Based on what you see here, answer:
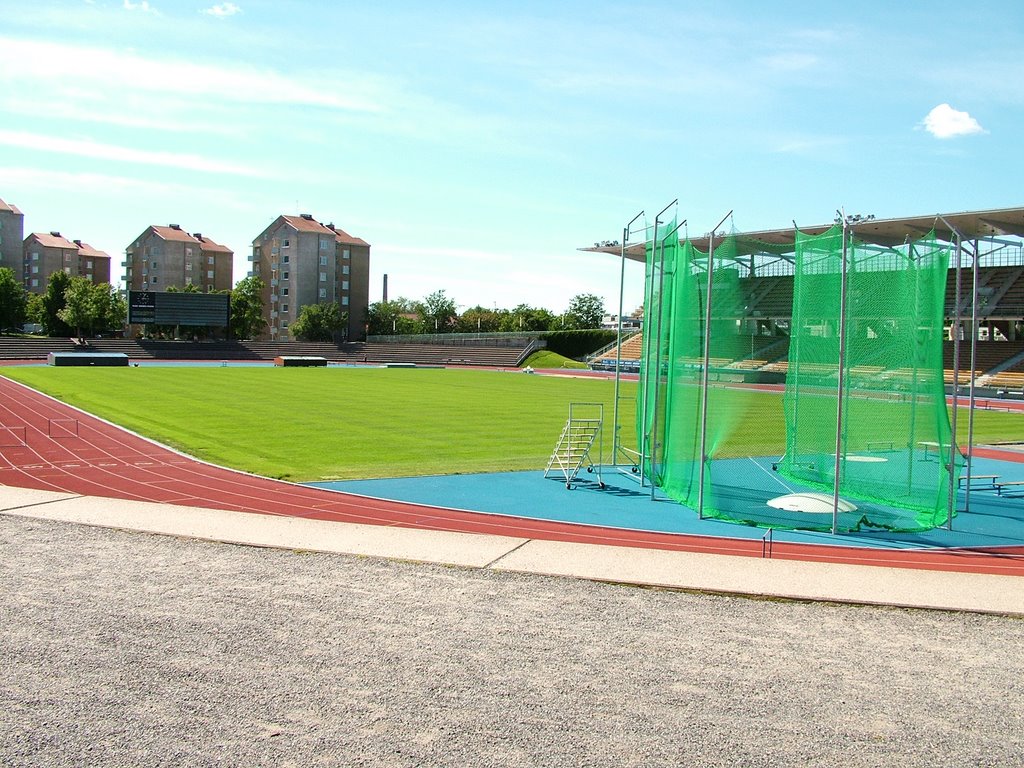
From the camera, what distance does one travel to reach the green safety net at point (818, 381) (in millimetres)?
12680

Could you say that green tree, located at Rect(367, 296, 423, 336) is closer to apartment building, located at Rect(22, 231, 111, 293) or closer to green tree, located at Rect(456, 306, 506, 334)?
green tree, located at Rect(456, 306, 506, 334)

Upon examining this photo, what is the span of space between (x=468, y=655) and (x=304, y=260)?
313ft

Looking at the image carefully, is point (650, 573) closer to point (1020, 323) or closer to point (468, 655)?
point (468, 655)

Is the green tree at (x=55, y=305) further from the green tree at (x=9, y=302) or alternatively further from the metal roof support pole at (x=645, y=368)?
the metal roof support pole at (x=645, y=368)

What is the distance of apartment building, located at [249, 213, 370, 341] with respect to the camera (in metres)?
98.0

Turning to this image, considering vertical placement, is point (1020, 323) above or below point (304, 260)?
below

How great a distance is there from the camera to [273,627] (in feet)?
23.7

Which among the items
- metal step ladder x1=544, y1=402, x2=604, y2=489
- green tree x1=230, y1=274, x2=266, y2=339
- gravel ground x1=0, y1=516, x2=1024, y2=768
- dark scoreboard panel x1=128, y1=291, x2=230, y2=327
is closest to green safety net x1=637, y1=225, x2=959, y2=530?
metal step ladder x1=544, y1=402, x2=604, y2=489

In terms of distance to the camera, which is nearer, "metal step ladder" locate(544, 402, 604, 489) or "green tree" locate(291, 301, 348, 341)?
"metal step ladder" locate(544, 402, 604, 489)

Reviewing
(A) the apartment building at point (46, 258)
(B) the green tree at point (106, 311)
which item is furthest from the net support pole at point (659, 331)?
(A) the apartment building at point (46, 258)

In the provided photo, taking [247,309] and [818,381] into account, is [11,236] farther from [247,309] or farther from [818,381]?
[818,381]

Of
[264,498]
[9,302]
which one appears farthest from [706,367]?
[9,302]

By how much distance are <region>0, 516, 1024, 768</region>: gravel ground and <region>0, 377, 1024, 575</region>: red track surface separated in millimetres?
2605

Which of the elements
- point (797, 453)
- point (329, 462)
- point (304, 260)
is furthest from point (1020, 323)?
point (304, 260)
